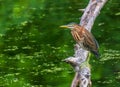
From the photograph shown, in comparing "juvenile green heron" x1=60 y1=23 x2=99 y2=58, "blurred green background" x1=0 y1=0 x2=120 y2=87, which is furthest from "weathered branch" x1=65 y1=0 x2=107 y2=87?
"blurred green background" x1=0 y1=0 x2=120 y2=87

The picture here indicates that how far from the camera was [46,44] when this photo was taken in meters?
10.6

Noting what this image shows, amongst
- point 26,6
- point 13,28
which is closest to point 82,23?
point 13,28

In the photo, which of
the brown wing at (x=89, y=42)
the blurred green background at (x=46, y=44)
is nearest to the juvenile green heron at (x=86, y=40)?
the brown wing at (x=89, y=42)

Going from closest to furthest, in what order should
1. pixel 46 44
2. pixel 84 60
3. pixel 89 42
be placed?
pixel 84 60, pixel 89 42, pixel 46 44

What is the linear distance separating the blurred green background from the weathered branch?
9.25ft

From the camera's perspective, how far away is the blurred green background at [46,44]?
8.55 m

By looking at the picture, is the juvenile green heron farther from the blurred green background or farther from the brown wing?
the blurred green background

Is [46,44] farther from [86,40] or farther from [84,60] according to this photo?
[84,60]

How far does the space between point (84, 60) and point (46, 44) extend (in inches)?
223

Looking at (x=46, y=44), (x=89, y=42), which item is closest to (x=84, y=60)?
(x=89, y=42)

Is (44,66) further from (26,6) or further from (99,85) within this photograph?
(26,6)

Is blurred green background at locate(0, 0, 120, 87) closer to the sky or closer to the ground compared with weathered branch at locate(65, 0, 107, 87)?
closer to the ground

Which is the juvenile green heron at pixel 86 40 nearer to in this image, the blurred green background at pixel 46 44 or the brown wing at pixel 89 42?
the brown wing at pixel 89 42

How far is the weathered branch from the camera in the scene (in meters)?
4.66
